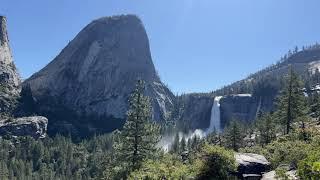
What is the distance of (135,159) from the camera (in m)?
55.7

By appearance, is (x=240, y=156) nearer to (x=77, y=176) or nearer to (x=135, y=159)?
(x=135, y=159)

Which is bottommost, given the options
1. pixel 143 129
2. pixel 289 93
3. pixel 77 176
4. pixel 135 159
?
pixel 77 176

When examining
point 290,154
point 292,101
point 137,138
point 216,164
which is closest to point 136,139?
point 137,138

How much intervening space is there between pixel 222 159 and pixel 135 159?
2450 centimetres

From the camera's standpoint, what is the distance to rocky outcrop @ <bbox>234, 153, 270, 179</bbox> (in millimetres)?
34344

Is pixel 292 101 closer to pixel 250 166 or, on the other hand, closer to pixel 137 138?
pixel 137 138

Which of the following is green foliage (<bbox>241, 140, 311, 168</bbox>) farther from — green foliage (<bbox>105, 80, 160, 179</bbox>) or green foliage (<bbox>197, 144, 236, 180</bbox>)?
green foliage (<bbox>105, 80, 160, 179</bbox>)

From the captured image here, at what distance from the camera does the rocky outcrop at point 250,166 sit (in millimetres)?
34344

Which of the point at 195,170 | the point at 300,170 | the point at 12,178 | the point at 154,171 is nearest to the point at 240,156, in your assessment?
the point at 195,170

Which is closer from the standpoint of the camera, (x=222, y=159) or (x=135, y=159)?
(x=222, y=159)

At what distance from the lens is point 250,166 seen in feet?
116

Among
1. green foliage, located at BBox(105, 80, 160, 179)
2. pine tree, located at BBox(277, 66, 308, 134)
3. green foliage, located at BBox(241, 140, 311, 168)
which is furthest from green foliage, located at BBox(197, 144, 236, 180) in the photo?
pine tree, located at BBox(277, 66, 308, 134)

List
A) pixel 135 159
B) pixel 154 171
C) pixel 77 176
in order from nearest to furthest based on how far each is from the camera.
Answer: pixel 154 171
pixel 135 159
pixel 77 176

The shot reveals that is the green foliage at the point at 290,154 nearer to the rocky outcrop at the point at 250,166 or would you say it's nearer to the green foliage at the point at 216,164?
the rocky outcrop at the point at 250,166
